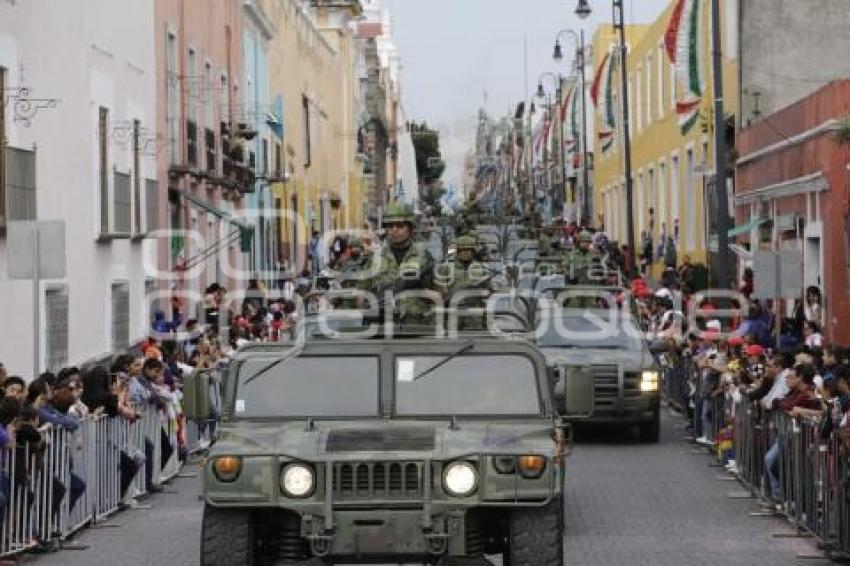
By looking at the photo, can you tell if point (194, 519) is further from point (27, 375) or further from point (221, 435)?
point (221, 435)

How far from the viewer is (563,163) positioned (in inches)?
3378

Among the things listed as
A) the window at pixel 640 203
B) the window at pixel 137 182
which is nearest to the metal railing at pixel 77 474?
the window at pixel 137 182

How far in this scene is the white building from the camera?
2059 cm

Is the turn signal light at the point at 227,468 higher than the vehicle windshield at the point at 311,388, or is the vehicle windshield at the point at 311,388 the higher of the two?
the vehicle windshield at the point at 311,388

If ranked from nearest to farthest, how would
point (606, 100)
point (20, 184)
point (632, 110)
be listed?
1. point (20, 184)
2. point (606, 100)
3. point (632, 110)

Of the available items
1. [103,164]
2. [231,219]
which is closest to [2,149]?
[103,164]

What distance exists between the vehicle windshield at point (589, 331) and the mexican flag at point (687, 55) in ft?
33.7

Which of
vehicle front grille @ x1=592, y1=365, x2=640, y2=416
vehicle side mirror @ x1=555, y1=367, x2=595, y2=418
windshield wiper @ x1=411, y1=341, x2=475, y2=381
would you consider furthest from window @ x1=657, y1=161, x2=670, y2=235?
windshield wiper @ x1=411, y1=341, x2=475, y2=381

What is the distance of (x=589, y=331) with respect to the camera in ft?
80.1

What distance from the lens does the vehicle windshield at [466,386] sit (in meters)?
12.1

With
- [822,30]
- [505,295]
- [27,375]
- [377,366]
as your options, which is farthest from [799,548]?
[822,30]

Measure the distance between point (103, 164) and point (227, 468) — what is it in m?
15.6

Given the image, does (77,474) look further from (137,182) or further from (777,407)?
(137,182)

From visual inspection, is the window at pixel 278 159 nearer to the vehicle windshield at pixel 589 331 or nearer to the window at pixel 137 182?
the window at pixel 137 182
